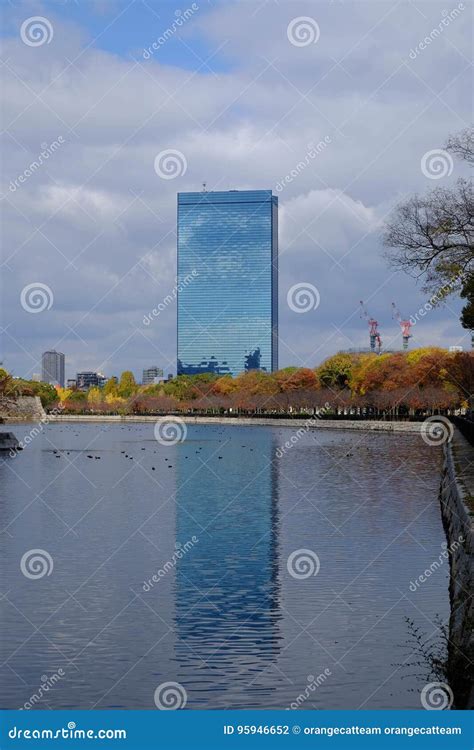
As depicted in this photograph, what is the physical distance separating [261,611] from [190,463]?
141 feet

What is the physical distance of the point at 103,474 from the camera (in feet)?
169

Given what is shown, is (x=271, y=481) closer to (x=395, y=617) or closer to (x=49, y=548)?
(x=49, y=548)
